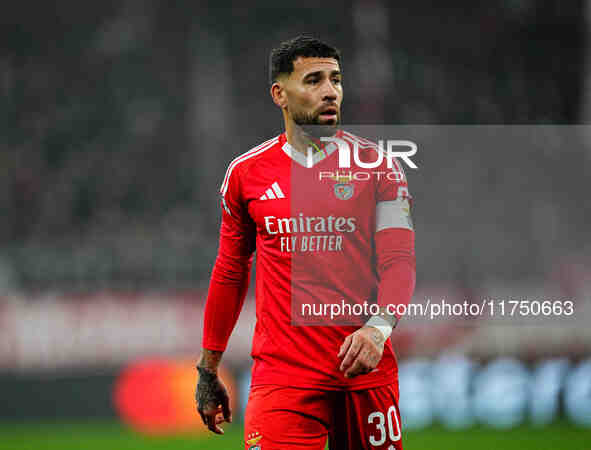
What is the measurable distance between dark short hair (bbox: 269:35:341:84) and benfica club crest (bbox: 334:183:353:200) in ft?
1.67

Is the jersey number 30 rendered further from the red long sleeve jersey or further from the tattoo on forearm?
the tattoo on forearm

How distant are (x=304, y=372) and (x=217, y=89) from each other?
11812 mm

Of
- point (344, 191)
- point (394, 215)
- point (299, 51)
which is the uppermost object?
point (299, 51)

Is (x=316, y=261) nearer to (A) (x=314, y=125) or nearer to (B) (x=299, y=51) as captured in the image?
(A) (x=314, y=125)

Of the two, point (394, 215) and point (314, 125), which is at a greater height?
point (314, 125)

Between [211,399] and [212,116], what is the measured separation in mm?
11143

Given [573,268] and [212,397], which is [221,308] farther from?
[573,268]

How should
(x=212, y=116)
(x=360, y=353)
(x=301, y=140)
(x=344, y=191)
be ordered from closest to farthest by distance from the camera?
(x=360, y=353) → (x=344, y=191) → (x=301, y=140) → (x=212, y=116)

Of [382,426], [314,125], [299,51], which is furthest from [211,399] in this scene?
[299,51]

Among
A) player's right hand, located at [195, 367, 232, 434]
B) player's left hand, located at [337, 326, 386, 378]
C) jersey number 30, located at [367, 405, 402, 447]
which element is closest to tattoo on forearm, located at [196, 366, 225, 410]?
player's right hand, located at [195, 367, 232, 434]

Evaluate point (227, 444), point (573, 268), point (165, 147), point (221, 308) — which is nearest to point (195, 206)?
point (165, 147)

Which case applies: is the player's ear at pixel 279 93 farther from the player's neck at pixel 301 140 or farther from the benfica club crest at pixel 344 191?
the benfica club crest at pixel 344 191

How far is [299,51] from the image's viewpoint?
3713 mm

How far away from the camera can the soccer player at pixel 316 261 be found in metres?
3.52
